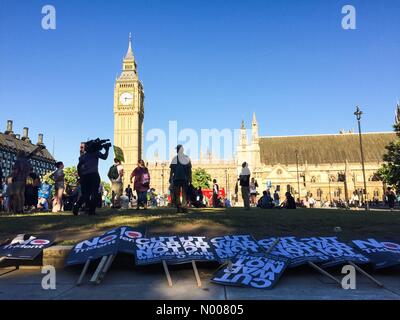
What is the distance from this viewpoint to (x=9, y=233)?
25.8 feet

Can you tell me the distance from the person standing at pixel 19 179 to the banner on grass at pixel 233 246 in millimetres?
9747

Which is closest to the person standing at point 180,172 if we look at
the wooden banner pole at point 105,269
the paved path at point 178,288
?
the paved path at point 178,288

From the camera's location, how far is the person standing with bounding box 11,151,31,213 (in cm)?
1295

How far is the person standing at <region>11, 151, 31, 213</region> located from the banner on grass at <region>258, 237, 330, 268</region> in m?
10.5

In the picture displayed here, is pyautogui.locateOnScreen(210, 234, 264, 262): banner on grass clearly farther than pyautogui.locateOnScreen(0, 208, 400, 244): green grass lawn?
No

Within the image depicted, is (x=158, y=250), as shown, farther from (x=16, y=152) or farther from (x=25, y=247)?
(x=16, y=152)

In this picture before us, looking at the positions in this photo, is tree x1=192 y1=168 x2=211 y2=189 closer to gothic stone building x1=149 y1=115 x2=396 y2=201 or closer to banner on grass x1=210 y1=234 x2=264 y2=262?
gothic stone building x1=149 y1=115 x2=396 y2=201

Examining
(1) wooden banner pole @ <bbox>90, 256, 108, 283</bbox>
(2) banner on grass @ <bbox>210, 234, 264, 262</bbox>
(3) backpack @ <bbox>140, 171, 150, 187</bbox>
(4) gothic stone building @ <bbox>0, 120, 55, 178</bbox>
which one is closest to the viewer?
(1) wooden banner pole @ <bbox>90, 256, 108, 283</bbox>

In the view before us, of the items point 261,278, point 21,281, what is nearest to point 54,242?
point 21,281

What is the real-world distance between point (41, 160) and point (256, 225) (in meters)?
113

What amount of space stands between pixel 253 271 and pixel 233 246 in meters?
1.18

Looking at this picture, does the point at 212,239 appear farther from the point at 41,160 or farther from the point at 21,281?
the point at 41,160

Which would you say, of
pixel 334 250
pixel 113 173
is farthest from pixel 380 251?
pixel 113 173

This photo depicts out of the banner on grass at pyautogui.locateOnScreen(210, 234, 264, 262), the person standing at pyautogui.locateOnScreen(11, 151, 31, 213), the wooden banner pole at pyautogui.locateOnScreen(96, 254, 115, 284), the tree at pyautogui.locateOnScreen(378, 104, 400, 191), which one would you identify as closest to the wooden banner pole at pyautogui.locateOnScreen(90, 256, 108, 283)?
the wooden banner pole at pyautogui.locateOnScreen(96, 254, 115, 284)
